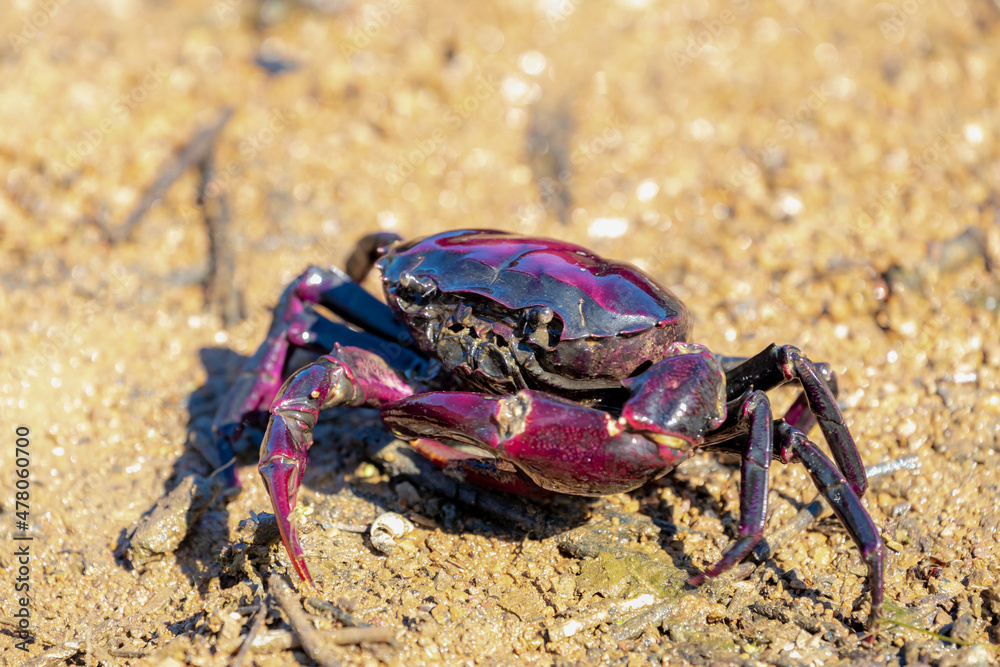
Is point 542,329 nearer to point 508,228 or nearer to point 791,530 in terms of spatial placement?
point 791,530

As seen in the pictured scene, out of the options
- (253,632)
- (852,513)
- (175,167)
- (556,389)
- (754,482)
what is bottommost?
(253,632)

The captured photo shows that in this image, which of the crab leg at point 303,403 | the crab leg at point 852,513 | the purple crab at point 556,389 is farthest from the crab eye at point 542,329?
the crab leg at point 852,513

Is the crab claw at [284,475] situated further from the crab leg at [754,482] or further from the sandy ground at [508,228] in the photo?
the crab leg at [754,482]

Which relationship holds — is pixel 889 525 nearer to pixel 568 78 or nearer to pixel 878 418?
pixel 878 418

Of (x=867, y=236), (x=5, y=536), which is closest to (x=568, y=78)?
(x=867, y=236)

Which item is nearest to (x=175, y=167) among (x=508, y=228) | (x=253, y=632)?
(x=508, y=228)

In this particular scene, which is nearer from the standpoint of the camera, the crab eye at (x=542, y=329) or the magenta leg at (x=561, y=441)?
the magenta leg at (x=561, y=441)

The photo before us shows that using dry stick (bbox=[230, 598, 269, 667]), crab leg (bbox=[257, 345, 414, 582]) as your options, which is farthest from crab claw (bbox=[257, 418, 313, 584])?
dry stick (bbox=[230, 598, 269, 667])

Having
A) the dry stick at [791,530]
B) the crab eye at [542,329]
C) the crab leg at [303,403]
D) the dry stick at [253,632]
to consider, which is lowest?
the dry stick at [791,530]
